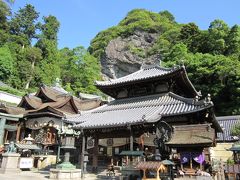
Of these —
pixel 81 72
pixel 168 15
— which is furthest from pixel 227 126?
pixel 168 15

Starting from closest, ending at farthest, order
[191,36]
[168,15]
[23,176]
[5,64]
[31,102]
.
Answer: [23,176], [31,102], [5,64], [191,36], [168,15]

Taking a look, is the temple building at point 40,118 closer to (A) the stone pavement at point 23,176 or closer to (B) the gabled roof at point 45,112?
(B) the gabled roof at point 45,112

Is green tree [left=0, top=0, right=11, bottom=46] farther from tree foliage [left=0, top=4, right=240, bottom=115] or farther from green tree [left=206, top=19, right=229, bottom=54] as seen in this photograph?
green tree [left=206, top=19, right=229, bottom=54]

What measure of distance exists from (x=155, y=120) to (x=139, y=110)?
Result: 3468 mm

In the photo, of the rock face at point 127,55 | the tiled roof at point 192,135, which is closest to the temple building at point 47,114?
the tiled roof at point 192,135

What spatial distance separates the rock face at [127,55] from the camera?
205ft

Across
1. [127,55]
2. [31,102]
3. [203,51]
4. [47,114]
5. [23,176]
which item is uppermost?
[127,55]

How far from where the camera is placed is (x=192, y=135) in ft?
45.3

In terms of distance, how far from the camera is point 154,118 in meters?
15.7

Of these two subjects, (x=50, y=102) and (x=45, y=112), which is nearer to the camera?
(x=45, y=112)

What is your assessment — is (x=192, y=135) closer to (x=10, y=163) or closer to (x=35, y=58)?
(x=10, y=163)

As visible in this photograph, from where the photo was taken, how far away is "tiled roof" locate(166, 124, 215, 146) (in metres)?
13.0

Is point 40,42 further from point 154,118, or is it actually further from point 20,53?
point 154,118

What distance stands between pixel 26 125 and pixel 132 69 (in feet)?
118
